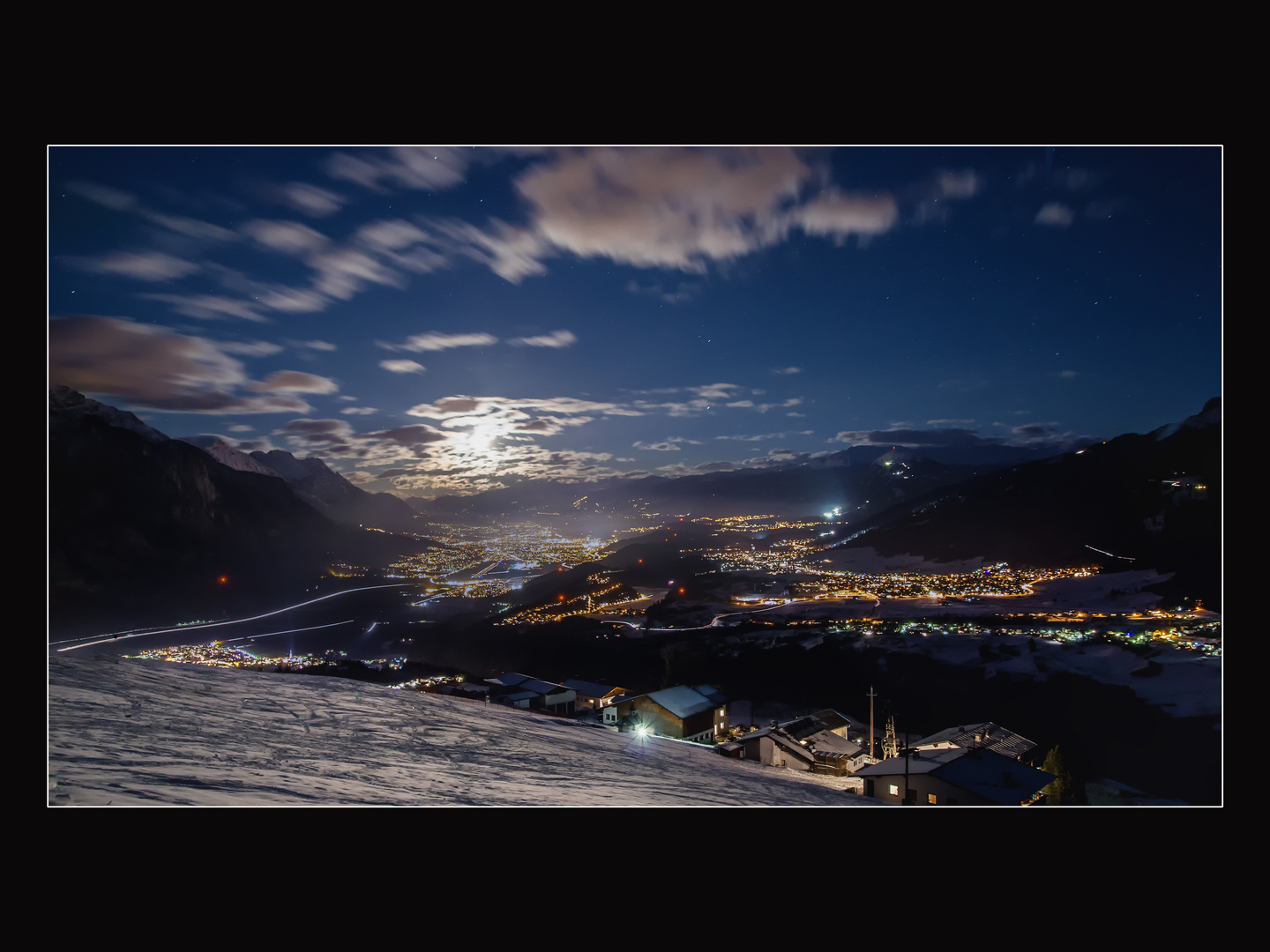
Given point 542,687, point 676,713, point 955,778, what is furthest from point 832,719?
point 542,687

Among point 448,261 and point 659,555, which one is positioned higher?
point 448,261

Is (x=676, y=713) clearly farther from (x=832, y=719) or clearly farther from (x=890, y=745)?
(x=890, y=745)

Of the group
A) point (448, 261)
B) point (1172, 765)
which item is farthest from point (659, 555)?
point (1172, 765)

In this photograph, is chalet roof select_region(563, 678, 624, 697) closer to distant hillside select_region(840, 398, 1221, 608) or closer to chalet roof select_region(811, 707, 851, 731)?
chalet roof select_region(811, 707, 851, 731)
